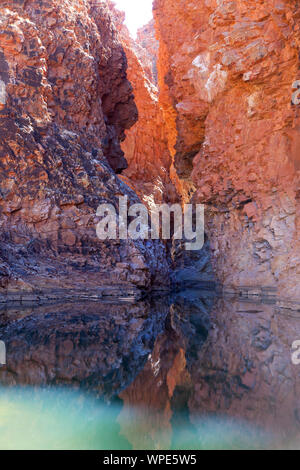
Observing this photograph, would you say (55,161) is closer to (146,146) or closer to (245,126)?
(245,126)

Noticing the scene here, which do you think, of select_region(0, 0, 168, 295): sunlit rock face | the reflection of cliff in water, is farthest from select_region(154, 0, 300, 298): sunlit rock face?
the reflection of cliff in water

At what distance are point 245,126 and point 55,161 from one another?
739cm

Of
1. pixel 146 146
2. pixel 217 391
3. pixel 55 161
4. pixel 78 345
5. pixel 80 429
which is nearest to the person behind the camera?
pixel 80 429

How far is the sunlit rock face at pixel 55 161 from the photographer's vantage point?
1180cm

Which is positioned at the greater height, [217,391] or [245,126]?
[245,126]

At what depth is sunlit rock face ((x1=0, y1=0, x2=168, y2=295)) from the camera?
38.7 feet

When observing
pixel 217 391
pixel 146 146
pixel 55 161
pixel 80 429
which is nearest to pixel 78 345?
pixel 217 391

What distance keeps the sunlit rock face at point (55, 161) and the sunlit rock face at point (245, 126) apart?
12.1 ft

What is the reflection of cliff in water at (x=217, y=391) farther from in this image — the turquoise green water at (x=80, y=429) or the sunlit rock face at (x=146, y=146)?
the sunlit rock face at (x=146, y=146)

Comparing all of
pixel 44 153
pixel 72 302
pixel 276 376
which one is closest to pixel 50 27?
pixel 44 153

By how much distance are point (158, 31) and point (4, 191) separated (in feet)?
49.0

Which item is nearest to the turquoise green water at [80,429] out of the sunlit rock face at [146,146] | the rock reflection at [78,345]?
the rock reflection at [78,345]

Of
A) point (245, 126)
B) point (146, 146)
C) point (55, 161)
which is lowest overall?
point (55, 161)

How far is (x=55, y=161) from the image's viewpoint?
13141mm
